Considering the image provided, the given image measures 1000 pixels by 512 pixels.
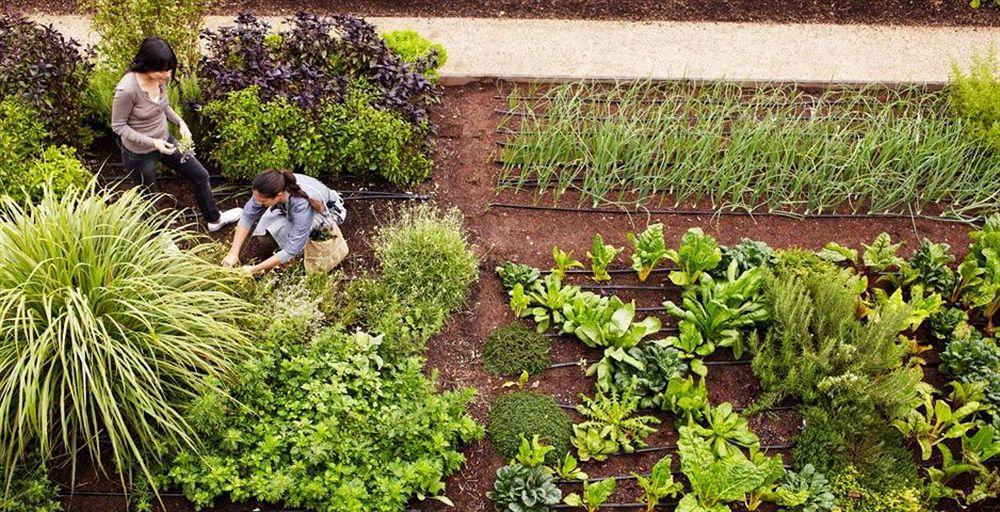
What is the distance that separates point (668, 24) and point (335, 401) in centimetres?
506

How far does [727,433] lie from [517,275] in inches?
66.9

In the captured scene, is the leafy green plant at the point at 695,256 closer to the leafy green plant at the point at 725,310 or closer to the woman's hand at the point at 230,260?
the leafy green plant at the point at 725,310

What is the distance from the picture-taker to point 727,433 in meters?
5.50

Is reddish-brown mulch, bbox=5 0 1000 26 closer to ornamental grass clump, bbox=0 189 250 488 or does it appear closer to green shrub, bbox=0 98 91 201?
green shrub, bbox=0 98 91 201

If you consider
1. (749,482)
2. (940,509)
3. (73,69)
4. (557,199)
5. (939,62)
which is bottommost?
(940,509)

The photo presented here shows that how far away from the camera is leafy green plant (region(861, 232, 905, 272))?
20.8ft

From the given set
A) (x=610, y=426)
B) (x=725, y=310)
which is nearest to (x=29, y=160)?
(x=610, y=426)

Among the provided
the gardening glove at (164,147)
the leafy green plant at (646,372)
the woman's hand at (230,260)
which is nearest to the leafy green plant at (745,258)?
the leafy green plant at (646,372)

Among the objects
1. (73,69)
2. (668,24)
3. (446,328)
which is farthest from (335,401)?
(668,24)

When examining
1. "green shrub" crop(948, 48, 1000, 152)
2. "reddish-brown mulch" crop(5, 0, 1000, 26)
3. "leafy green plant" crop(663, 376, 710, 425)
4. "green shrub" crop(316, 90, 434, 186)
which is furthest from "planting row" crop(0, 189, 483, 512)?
"green shrub" crop(948, 48, 1000, 152)

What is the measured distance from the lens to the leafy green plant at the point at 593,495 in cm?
507

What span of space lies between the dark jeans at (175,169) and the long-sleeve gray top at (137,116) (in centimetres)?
10

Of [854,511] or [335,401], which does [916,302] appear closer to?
[854,511]

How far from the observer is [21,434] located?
4.65 metres
